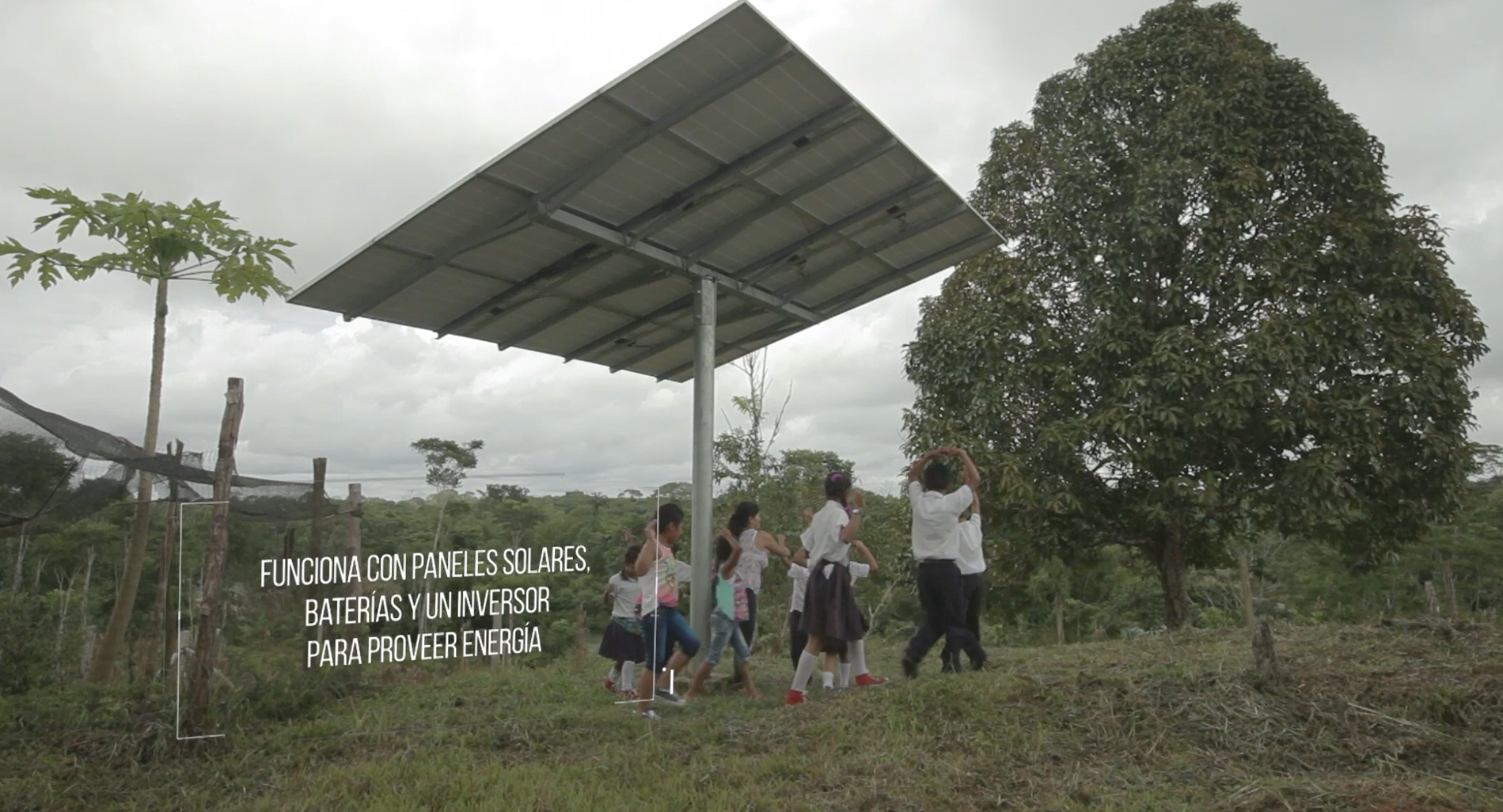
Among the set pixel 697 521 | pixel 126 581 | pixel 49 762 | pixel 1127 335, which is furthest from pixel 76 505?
pixel 1127 335

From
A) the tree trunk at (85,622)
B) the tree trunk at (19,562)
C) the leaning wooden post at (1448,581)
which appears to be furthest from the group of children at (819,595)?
the leaning wooden post at (1448,581)

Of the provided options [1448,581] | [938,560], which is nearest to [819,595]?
[938,560]

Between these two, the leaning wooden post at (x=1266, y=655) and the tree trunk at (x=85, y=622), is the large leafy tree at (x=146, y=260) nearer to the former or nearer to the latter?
the tree trunk at (x=85, y=622)

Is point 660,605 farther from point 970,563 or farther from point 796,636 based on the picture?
point 970,563

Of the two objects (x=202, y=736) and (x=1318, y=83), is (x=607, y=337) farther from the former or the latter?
(x=1318, y=83)

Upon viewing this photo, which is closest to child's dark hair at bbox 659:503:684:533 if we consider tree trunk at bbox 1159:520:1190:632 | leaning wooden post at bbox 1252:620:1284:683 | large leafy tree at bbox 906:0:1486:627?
leaning wooden post at bbox 1252:620:1284:683

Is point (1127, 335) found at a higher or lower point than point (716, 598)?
higher

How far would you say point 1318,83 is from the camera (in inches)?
490

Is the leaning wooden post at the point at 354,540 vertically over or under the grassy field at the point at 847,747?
over

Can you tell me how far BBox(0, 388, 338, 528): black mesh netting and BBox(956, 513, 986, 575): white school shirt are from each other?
4.37 m

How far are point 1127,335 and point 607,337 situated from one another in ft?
21.3

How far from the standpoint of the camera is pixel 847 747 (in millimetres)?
5527

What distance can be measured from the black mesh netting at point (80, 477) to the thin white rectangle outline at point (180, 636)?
0.50 feet

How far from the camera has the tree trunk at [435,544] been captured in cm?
635
